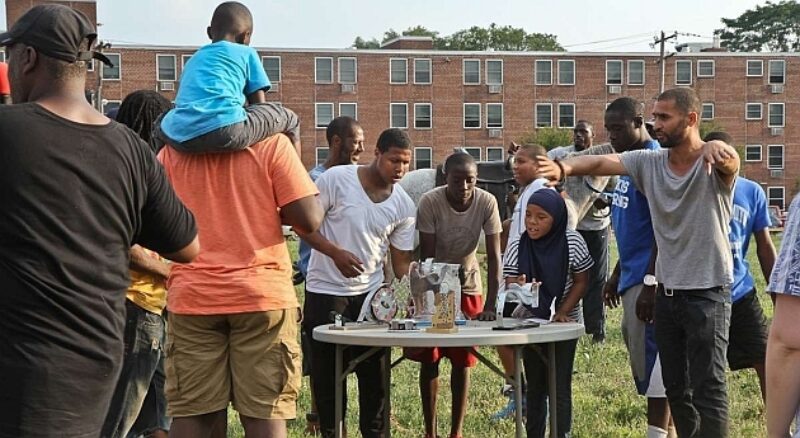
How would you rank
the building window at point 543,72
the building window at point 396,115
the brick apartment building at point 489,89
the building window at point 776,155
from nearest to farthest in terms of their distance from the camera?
the brick apartment building at point 489,89 → the building window at point 396,115 → the building window at point 543,72 → the building window at point 776,155

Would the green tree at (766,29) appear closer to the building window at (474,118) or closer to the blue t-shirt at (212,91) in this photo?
the building window at (474,118)

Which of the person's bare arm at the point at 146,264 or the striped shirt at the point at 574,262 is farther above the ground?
the person's bare arm at the point at 146,264

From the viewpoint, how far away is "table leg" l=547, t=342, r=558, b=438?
6309 mm

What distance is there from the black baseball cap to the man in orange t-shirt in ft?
5.31

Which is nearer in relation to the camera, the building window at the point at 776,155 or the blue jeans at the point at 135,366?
the blue jeans at the point at 135,366

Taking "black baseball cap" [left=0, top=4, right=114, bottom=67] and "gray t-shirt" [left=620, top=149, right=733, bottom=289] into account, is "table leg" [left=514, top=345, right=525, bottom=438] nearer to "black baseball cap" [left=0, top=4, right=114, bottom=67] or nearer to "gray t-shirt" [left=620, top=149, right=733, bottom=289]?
"gray t-shirt" [left=620, top=149, right=733, bottom=289]

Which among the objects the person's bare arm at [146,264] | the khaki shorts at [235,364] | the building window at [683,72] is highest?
the building window at [683,72]

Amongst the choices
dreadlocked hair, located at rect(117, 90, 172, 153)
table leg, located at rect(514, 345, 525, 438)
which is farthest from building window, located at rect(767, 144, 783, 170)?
dreadlocked hair, located at rect(117, 90, 172, 153)

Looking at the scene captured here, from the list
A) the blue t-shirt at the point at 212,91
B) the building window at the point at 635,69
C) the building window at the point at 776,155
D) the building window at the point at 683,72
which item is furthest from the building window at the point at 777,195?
the blue t-shirt at the point at 212,91

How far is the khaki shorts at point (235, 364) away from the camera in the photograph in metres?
5.04

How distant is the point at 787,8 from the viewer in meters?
105

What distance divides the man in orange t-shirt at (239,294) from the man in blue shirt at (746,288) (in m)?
2.81

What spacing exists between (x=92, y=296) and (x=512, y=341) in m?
2.91

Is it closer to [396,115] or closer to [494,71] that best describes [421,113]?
[396,115]
